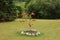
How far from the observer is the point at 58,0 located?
1912cm

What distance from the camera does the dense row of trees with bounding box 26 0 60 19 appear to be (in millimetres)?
18719

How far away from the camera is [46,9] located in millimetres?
19141

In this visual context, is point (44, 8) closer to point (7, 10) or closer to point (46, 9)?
point (46, 9)

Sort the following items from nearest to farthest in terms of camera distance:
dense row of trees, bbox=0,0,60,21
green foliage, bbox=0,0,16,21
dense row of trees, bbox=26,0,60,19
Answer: green foliage, bbox=0,0,16,21, dense row of trees, bbox=0,0,60,21, dense row of trees, bbox=26,0,60,19

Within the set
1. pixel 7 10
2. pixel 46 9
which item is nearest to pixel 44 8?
pixel 46 9

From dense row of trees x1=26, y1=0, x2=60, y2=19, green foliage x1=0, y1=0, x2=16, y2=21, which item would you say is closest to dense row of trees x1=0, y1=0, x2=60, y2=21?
dense row of trees x1=26, y1=0, x2=60, y2=19

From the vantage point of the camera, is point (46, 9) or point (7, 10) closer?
point (7, 10)

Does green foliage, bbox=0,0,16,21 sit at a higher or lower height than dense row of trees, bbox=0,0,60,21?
higher

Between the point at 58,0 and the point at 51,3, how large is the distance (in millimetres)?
980

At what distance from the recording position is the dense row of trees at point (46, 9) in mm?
18719

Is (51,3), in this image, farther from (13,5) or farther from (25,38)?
(25,38)

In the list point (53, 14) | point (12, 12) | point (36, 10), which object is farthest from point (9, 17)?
point (53, 14)

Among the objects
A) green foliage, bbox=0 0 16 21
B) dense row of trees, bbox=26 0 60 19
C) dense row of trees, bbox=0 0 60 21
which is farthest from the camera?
dense row of trees, bbox=26 0 60 19

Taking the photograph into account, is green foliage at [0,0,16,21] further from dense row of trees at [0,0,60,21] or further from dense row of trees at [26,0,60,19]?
dense row of trees at [26,0,60,19]
